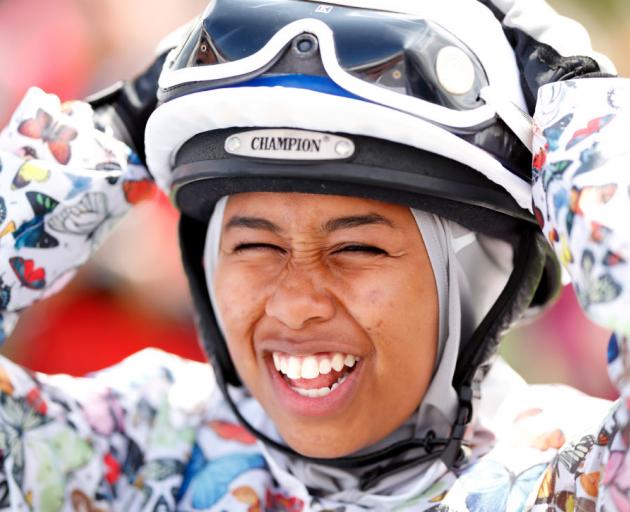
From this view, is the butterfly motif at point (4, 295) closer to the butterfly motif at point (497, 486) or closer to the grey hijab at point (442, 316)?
the grey hijab at point (442, 316)

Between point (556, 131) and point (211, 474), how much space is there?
1260 millimetres

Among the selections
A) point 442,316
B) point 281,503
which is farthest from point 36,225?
point 442,316

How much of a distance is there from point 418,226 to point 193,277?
2.41 ft

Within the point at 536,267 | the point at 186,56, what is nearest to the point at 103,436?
the point at 186,56

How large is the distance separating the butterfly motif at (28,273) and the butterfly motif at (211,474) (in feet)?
1.94

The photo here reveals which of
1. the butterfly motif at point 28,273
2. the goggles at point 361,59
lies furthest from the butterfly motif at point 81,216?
the goggles at point 361,59

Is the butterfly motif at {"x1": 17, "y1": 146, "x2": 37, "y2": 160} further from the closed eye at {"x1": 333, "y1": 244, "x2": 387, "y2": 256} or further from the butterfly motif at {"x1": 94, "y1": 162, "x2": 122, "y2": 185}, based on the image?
Answer: the closed eye at {"x1": 333, "y1": 244, "x2": 387, "y2": 256}

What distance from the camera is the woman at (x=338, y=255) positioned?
7.03ft

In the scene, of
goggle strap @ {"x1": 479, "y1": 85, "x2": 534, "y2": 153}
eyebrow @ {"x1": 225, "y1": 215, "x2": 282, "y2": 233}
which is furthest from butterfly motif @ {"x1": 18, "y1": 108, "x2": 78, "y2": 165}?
goggle strap @ {"x1": 479, "y1": 85, "x2": 534, "y2": 153}

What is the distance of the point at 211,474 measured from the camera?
104 inches

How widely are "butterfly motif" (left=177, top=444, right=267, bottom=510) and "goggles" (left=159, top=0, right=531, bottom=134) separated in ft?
3.24

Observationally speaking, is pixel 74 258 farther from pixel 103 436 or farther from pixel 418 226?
pixel 418 226

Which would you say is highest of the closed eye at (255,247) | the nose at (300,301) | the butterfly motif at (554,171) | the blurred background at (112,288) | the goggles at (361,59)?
the goggles at (361,59)

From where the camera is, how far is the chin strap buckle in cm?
244
